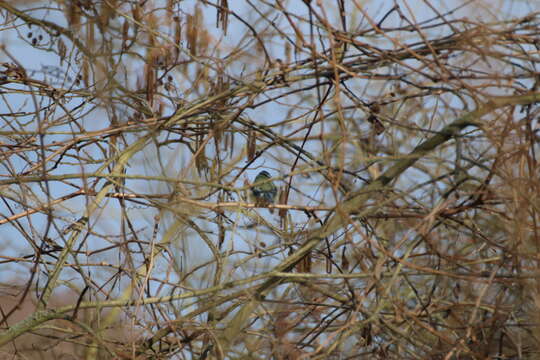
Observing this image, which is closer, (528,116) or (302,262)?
(528,116)

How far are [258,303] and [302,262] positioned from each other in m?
0.20

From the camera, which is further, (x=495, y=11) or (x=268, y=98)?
(x=268, y=98)

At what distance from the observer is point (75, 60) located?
2.53m

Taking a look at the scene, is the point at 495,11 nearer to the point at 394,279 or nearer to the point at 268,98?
the point at 268,98

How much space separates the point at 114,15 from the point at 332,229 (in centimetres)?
92

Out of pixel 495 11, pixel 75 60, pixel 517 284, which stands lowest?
pixel 517 284

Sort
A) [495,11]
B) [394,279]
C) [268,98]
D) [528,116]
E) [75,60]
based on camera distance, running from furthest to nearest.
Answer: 1. [75,60]
2. [268,98]
3. [495,11]
4. [528,116]
5. [394,279]

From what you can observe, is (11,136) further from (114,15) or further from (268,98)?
(268,98)

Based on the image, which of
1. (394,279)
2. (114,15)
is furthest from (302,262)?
(114,15)

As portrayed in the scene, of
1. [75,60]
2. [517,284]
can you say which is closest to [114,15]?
[75,60]

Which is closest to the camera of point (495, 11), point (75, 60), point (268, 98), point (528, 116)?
point (528, 116)

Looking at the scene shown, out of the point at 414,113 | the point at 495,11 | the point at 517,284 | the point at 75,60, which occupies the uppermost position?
the point at 75,60

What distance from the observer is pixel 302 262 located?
→ 209cm

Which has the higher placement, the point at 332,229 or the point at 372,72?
the point at 372,72
